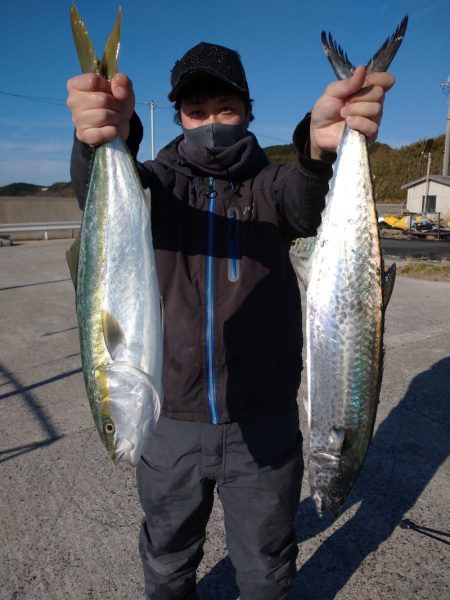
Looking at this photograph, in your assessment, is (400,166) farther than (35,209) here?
Yes

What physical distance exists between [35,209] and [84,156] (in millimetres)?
29044

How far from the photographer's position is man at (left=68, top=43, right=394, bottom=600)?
6.85ft

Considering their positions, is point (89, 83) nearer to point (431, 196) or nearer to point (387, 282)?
point (387, 282)

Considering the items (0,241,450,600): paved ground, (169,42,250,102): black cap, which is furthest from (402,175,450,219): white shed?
(169,42,250,102): black cap

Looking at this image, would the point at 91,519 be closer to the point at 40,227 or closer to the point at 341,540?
the point at 341,540

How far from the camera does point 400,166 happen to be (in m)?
64.7

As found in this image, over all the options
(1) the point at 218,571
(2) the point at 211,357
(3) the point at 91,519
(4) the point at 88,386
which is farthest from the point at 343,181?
(3) the point at 91,519

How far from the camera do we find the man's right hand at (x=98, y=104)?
155 centimetres

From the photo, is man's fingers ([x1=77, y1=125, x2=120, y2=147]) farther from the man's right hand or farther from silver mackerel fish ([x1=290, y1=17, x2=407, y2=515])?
silver mackerel fish ([x1=290, y1=17, x2=407, y2=515])

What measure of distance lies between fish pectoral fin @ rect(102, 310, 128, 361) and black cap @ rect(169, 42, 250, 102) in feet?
3.72

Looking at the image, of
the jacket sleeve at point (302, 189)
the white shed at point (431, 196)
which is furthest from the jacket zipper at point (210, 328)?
the white shed at point (431, 196)

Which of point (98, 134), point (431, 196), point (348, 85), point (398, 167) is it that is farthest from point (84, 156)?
point (398, 167)

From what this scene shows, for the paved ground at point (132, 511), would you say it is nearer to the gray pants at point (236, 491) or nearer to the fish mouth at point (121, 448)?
the gray pants at point (236, 491)

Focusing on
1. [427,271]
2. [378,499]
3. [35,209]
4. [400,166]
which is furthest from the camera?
[400,166]
